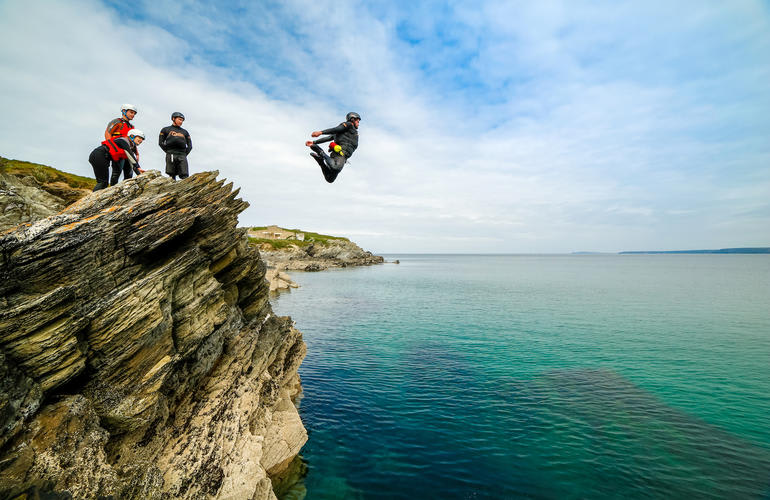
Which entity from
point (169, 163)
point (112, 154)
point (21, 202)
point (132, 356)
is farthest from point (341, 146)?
point (21, 202)

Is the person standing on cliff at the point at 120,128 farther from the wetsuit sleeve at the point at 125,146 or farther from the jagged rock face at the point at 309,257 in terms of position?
the jagged rock face at the point at 309,257

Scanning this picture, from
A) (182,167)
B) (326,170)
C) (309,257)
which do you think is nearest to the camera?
(326,170)

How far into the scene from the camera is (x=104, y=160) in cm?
1357

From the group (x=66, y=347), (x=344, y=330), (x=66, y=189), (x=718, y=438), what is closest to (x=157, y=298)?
(x=66, y=347)

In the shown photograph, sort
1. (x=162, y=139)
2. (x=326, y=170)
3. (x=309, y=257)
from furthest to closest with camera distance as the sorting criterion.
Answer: (x=309, y=257)
(x=162, y=139)
(x=326, y=170)

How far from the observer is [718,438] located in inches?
741

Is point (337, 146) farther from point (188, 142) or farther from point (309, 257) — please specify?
point (309, 257)

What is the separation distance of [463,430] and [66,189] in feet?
79.6

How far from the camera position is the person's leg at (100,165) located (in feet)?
43.7

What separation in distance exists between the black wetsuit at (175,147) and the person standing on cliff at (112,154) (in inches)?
43.5

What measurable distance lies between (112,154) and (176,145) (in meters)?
2.37

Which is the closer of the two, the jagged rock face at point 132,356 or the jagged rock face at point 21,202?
the jagged rock face at point 132,356

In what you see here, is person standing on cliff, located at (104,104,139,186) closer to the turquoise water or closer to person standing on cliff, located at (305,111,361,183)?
person standing on cliff, located at (305,111,361,183)

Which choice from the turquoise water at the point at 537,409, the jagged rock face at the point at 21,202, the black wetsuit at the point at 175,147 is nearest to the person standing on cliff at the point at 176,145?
the black wetsuit at the point at 175,147
